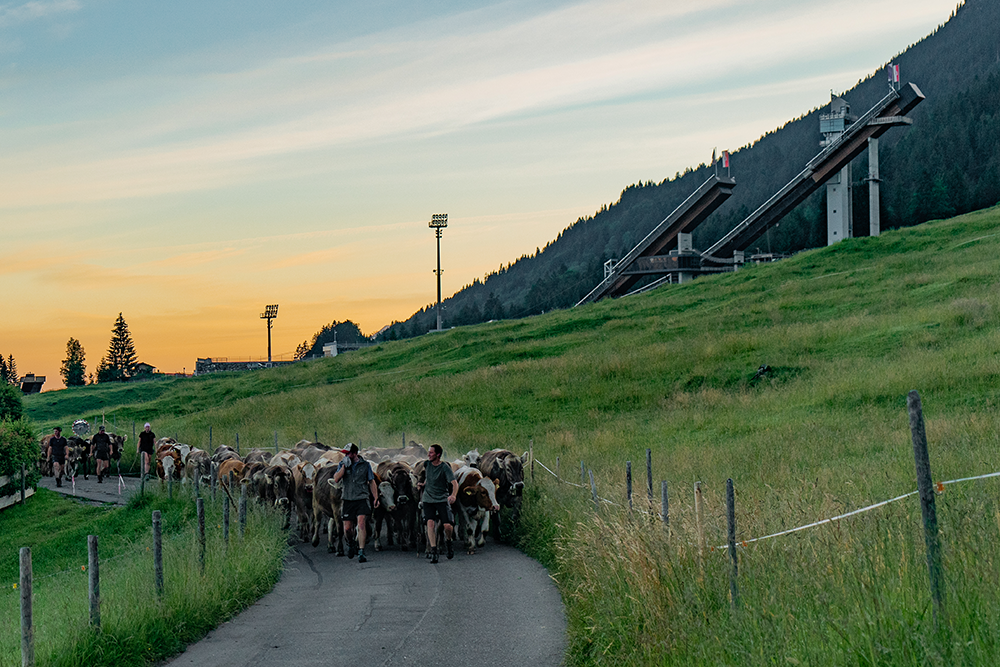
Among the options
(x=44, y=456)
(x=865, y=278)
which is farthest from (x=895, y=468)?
(x=865, y=278)

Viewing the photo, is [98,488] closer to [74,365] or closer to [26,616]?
[26,616]

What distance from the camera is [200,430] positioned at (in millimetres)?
51812

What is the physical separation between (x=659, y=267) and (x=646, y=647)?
6839cm

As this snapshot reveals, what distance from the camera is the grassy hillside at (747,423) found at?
775 cm

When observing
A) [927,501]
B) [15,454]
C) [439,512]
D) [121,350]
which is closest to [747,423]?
[439,512]

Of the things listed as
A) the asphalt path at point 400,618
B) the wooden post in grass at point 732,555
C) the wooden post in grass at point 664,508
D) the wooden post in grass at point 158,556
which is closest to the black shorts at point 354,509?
the asphalt path at point 400,618

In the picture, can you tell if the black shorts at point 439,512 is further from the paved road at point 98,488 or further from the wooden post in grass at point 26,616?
the paved road at point 98,488

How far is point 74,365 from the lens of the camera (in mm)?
183000

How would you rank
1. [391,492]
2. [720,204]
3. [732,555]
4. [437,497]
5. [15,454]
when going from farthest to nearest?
1. [720,204]
2. [15,454]
3. [391,492]
4. [437,497]
5. [732,555]

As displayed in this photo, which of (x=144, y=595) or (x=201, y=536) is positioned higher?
(x=201, y=536)

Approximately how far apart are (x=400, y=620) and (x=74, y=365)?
611 ft

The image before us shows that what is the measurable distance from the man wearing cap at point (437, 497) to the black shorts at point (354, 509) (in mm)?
1082

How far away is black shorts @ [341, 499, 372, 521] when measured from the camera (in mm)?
18609

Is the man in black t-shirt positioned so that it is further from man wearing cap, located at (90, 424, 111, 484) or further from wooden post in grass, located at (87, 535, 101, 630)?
wooden post in grass, located at (87, 535, 101, 630)
